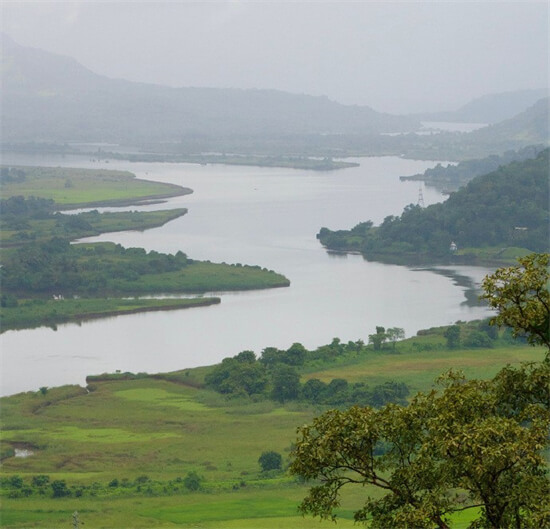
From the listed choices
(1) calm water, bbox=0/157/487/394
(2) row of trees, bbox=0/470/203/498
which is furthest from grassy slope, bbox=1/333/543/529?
(1) calm water, bbox=0/157/487/394

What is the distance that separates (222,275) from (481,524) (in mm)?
25560

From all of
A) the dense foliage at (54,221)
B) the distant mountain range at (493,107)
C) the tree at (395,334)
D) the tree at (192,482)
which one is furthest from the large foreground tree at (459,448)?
the distant mountain range at (493,107)

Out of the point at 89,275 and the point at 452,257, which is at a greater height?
the point at 452,257

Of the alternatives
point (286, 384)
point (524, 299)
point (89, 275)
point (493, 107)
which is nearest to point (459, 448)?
point (524, 299)

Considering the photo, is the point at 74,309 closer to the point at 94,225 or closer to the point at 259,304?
the point at 259,304

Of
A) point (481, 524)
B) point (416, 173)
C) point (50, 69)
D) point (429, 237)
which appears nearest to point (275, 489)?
point (481, 524)

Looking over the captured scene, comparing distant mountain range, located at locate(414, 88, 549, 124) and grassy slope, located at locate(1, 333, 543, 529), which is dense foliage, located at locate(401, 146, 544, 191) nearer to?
grassy slope, located at locate(1, 333, 543, 529)

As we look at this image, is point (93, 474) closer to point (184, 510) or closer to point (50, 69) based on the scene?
point (184, 510)

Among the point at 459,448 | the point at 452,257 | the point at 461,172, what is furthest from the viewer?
the point at 461,172

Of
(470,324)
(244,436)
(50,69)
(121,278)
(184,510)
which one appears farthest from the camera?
(50,69)

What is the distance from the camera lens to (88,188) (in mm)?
57031

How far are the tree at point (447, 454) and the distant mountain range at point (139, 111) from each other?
102 m

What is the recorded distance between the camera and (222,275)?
31703 millimetres

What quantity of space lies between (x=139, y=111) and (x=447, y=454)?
131 metres
